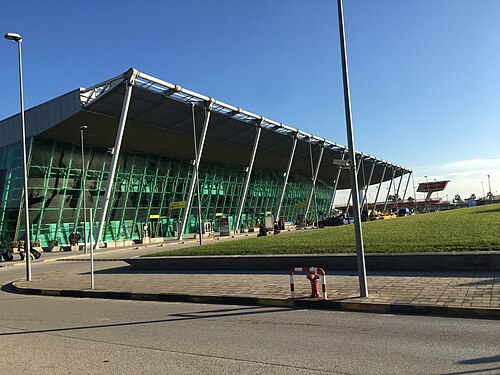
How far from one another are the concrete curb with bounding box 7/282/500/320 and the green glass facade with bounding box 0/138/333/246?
1207 inches

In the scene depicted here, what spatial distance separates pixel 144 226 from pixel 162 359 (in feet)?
Result: 156

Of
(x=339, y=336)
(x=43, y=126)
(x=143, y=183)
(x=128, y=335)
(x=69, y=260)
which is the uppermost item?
(x=43, y=126)

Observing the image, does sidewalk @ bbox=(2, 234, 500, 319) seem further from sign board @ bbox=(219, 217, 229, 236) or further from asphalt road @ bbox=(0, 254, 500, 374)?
sign board @ bbox=(219, 217, 229, 236)

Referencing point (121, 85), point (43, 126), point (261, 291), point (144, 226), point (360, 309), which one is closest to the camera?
point (360, 309)

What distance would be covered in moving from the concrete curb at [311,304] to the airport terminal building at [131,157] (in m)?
17.9

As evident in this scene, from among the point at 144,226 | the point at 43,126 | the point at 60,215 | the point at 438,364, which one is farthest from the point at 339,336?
the point at 144,226

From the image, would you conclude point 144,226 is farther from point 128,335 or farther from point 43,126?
point 128,335

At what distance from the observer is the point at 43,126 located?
38.9 m

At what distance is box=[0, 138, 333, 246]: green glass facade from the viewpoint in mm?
41188

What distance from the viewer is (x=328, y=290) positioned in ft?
35.9

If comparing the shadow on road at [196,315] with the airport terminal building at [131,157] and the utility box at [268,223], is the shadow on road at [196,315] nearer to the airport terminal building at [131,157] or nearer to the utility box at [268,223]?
the airport terminal building at [131,157]

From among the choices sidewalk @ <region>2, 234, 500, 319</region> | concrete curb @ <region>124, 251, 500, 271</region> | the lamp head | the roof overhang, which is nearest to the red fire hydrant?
sidewalk @ <region>2, 234, 500, 319</region>

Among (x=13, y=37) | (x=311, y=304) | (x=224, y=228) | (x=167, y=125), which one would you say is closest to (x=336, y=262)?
(x=311, y=304)

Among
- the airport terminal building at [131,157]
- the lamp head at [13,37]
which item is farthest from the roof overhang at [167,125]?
the lamp head at [13,37]
